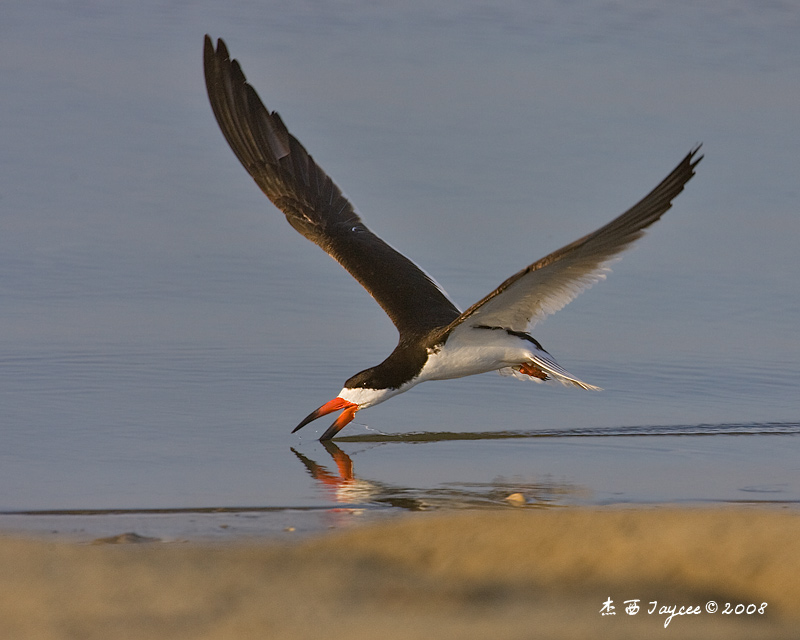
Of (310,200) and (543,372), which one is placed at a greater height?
(310,200)

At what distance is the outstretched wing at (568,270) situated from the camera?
470 cm

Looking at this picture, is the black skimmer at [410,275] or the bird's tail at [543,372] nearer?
the black skimmer at [410,275]

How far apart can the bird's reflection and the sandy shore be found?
440 mm

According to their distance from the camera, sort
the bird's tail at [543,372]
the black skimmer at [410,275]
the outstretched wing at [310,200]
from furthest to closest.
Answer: the outstretched wing at [310,200], the bird's tail at [543,372], the black skimmer at [410,275]

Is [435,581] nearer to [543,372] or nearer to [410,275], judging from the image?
[543,372]

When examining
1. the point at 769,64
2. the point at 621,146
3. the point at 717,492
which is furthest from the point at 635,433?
the point at 769,64

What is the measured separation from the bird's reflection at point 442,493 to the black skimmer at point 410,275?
28.2 inches

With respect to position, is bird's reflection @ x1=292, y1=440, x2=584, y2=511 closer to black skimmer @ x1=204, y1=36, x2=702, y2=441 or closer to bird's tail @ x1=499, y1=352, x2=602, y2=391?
black skimmer @ x1=204, y1=36, x2=702, y2=441

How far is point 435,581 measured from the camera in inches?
138

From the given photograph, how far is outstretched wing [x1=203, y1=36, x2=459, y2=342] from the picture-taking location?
6434 millimetres

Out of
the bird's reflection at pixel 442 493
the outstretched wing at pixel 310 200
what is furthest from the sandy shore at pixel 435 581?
the outstretched wing at pixel 310 200

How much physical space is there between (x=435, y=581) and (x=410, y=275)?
3.25m

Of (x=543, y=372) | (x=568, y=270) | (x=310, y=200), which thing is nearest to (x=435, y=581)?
(x=568, y=270)

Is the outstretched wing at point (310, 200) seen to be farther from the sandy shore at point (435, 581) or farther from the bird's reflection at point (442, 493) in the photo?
the sandy shore at point (435, 581)
